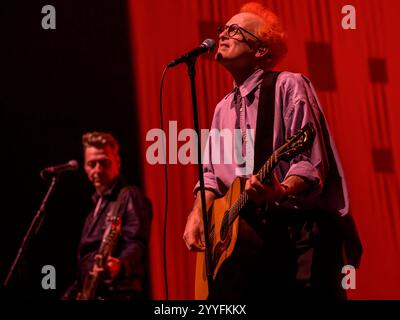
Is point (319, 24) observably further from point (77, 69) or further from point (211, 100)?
point (77, 69)

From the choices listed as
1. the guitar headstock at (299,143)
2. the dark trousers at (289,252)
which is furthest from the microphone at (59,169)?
the guitar headstock at (299,143)

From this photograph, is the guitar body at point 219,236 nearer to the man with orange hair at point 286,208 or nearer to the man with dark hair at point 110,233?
the man with orange hair at point 286,208

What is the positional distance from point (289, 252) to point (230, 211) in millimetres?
274

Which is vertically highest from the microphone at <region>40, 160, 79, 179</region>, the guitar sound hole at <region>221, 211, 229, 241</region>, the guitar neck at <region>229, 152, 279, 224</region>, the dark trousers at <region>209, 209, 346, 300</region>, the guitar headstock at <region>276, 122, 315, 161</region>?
the microphone at <region>40, 160, 79, 179</region>

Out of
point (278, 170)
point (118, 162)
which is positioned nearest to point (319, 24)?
point (278, 170)

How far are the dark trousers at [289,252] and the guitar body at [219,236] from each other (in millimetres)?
46

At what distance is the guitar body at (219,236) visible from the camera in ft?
6.88

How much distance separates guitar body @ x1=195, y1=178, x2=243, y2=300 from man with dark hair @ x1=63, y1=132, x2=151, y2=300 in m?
0.48

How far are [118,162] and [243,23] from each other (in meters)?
1.15

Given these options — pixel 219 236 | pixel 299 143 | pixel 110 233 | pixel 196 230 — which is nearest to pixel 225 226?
pixel 219 236

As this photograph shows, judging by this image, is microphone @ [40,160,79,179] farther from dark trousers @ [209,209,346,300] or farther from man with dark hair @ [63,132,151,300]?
dark trousers @ [209,209,346,300]

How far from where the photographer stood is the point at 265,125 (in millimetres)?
2203

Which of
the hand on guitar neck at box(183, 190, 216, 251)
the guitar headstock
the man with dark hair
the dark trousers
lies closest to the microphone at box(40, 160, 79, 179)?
the man with dark hair

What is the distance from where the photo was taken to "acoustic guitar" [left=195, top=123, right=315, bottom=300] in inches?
74.6
